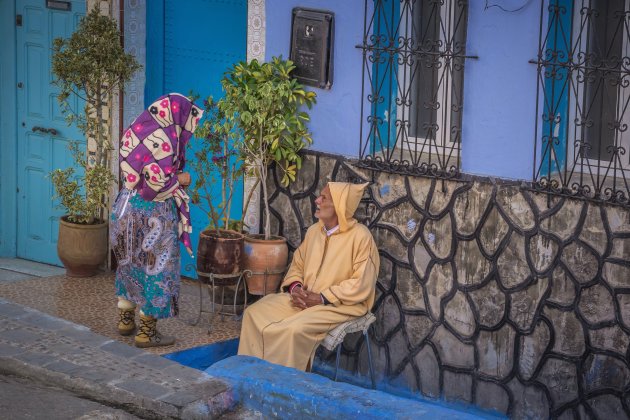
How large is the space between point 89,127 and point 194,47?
3.57 feet

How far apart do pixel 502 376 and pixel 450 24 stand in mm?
2322

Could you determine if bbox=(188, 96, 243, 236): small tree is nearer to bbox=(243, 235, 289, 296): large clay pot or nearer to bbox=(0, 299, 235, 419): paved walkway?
bbox=(243, 235, 289, 296): large clay pot

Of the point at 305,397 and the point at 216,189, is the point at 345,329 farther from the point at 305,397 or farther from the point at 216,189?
the point at 216,189

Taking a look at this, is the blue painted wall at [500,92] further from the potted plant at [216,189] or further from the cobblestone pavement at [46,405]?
the cobblestone pavement at [46,405]

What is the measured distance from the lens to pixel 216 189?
9.24 meters

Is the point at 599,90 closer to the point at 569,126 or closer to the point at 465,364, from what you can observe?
the point at 569,126

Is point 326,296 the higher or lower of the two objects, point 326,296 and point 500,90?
the lower

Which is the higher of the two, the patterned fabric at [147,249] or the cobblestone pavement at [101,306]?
the patterned fabric at [147,249]

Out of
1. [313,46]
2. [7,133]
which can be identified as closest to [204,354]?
[313,46]

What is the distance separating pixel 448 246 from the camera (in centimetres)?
750

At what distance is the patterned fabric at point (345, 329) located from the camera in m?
7.43

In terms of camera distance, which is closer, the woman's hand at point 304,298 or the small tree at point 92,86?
the woman's hand at point 304,298

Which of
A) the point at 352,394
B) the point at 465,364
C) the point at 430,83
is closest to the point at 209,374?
the point at 352,394

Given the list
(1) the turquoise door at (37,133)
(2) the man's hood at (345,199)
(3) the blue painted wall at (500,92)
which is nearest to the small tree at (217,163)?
(2) the man's hood at (345,199)
